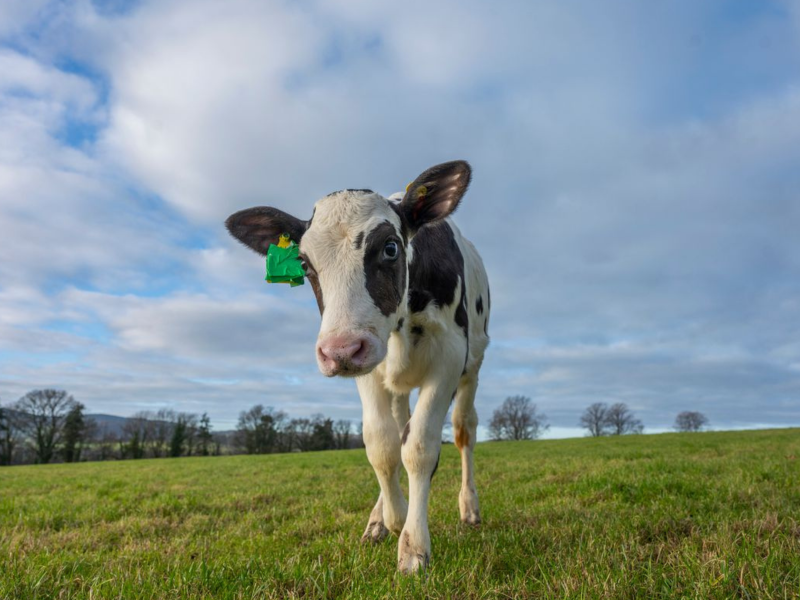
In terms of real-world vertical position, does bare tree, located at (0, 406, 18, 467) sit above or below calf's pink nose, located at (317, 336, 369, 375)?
below

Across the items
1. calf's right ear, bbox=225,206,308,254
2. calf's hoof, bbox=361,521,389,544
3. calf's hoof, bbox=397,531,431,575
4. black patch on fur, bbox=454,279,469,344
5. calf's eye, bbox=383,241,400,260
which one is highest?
calf's right ear, bbox=225,206,308,254

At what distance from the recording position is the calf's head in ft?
11.0

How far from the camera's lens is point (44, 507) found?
7914 millimetres

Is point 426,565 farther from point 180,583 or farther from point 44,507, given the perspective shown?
point 44,507

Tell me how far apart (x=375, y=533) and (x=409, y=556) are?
1.14 meters

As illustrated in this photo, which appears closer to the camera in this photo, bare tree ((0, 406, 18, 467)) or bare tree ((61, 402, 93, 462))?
bare tree ((0, 406, 18, 467))

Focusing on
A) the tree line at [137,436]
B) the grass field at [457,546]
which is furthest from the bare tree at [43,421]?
the grass field at [457,546]

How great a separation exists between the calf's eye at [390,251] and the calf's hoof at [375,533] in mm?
2339

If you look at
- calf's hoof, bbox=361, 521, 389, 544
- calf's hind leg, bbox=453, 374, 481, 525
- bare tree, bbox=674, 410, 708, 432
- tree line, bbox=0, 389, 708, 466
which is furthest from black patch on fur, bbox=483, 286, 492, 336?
bare tree, bbox=674, 410, 708, 432

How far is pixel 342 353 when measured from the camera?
3248 mm

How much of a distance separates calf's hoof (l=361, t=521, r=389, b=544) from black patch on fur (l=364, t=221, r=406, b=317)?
2054mm

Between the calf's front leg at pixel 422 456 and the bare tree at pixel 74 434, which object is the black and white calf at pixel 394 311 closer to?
the calf's front leg at pixel 422 456

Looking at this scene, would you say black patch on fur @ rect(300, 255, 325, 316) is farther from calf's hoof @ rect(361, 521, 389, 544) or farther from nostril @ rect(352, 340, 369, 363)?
calf's hoof @ rect(361, 521, 389, 544)

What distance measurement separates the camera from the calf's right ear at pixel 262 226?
464cm
